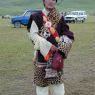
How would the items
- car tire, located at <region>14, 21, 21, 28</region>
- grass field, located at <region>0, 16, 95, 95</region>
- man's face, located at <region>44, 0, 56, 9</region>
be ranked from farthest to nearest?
1. car tire, located at <region>14, 21, 21, 28</region>
2. grass field, located at <region>0, 16, 95, 95</region>
3. man's face, located at <region>44, 0, 56, 9</region>

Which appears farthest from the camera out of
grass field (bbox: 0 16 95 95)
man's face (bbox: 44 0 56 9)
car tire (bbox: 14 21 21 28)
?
car tire (bbox: 14 21 21 28)

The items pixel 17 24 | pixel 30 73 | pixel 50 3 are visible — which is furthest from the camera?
pixel 17 24

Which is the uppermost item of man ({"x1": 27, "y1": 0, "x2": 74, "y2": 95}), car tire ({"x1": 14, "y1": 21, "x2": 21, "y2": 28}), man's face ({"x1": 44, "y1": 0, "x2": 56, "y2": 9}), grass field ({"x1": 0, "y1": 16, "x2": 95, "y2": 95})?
man's face ({"x1": 44, "y1": 0, "x2": 56, "y2": 9})

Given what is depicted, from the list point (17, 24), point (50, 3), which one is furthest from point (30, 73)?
point (17, 24)

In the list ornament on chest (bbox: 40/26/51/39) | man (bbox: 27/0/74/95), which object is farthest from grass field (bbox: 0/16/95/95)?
ornament on chest (bbox: 40/26/51/39)

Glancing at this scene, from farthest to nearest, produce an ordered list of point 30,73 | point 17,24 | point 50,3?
point 17,24
point 30,73
point 50,3

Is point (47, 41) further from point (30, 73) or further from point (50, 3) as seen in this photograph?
point (30, 73)

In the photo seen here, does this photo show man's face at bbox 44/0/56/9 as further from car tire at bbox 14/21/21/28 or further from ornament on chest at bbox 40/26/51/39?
car tire at bbox 14/21/21/28

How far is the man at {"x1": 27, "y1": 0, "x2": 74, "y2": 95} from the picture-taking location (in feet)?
19.3

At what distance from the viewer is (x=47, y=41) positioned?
19.3 feet

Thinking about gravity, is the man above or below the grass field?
above

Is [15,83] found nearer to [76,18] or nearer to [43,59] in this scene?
[43,59]

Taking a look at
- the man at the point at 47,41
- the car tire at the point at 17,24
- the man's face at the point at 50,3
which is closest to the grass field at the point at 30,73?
the man at the point at 47,41

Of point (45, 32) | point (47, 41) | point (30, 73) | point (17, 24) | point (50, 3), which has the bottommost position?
point (17, 24)
